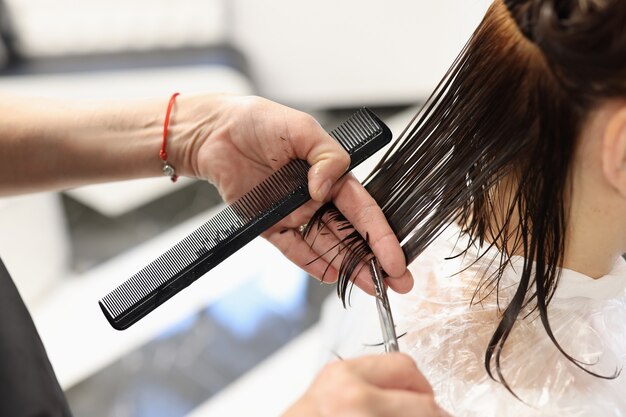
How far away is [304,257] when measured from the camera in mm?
1076

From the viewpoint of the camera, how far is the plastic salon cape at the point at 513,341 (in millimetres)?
938

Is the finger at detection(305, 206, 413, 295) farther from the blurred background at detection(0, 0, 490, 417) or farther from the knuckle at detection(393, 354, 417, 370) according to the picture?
the blurred background at detection(0, 0, 490, 417)

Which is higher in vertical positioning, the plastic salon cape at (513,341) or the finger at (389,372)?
the finger at (389,372)

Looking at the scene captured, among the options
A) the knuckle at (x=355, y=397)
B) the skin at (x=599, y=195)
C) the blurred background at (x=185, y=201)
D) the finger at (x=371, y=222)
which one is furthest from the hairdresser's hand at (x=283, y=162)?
the blurred background at (x=185, y=201)

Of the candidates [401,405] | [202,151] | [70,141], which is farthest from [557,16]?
[70,141]

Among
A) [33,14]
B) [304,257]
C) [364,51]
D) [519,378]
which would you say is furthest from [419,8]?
[519,378]

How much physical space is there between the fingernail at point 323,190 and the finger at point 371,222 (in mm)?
47

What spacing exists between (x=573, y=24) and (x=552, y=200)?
0.24 meters

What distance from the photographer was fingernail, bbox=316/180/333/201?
930mm

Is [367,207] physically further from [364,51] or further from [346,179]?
[364,51]

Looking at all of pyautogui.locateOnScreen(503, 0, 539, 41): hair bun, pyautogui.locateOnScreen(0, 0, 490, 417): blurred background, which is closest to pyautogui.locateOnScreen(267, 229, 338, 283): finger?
pyautogui.locateOnScreen(503, 0, 539, 41): hair bun

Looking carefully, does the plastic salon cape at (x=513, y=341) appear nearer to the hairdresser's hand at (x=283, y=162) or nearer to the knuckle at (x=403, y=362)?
the hairdresser's hand at (x=283, y=162)

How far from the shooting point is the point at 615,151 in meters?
0.77

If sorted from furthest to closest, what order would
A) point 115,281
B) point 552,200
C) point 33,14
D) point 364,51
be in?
point 364,51
point 33,14
point 115,281
point 552,200
